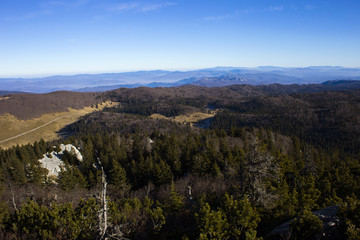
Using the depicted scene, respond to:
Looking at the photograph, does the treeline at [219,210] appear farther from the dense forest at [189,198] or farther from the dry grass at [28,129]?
the dry grass at [28,129]

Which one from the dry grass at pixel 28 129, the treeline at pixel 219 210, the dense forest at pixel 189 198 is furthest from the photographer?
the dry grass at pixel 28 129

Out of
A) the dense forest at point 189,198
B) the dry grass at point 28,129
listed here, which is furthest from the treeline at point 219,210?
the dry grass at point 28,129

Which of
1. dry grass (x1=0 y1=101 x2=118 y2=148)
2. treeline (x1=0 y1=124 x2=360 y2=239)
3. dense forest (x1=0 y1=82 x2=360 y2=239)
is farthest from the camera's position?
dry grass (x1=0 y1=101 x2=118 y2=148)

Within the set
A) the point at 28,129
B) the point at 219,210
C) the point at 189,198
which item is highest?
the point at 219,210

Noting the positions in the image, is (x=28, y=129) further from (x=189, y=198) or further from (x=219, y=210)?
(x=219, y=210)

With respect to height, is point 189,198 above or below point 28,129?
above

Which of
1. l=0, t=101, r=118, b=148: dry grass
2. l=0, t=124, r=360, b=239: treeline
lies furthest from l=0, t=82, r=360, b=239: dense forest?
l=0, t=101, r=118, b=148: dry grass

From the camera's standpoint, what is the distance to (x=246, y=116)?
198000 millimetres

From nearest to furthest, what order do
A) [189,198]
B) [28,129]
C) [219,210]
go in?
[219,210] → [189,198] → [28,129]

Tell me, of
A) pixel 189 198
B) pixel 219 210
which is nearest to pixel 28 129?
pixel 189 198

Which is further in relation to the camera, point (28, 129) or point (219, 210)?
point (28, 129)

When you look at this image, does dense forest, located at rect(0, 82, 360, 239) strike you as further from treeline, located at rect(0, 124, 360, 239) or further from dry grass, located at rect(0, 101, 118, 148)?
dry grass, located at rect(0, 101, 118, 148)

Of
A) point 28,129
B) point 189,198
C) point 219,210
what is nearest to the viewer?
point 219,210

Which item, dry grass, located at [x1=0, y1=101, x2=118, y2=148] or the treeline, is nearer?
the treeline
